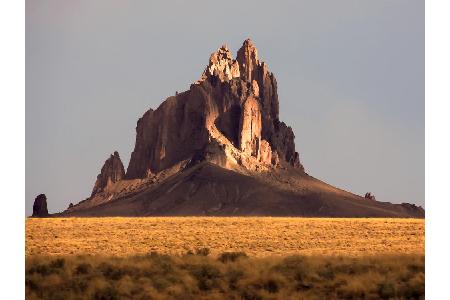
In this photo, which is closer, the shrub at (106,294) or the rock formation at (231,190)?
the shrub at (106,294)

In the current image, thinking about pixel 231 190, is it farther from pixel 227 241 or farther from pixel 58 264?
pixel 58 264

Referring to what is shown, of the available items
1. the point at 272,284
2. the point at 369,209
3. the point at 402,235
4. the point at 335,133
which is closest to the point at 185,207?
the point at 369,209

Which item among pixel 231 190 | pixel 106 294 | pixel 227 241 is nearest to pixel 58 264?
pixel 106 294

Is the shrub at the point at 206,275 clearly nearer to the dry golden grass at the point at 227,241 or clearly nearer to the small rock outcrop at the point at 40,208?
the dry golden grass at the point at 227,241

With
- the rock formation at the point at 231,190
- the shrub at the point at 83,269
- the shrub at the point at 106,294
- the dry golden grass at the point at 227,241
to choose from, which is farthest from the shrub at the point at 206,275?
the rock formation at the point at 231,190

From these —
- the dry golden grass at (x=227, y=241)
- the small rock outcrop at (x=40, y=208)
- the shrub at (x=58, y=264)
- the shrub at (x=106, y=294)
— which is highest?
the shrub at (x=58, y=264)

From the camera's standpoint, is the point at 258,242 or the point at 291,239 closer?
the point at 258,242

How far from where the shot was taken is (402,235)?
54094mm

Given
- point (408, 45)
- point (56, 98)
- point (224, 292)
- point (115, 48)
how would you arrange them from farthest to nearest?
1. point (115, 48)
2. point (56, 98)
3. point (408, 45)
4. point (224, 292)

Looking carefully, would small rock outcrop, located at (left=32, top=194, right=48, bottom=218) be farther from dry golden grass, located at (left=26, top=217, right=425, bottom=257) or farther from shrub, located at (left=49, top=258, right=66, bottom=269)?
shrub, located at (left=49, top=258, right=66, bottom=269)

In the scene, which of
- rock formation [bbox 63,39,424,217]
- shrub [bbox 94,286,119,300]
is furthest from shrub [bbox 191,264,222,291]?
rock formation [bbox 63,39,424,217]
